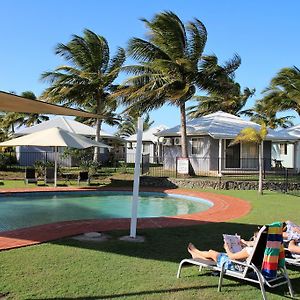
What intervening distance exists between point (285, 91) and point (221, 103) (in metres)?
11.6

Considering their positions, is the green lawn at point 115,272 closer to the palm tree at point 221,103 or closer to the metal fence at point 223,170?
the metal fence at point 223,170

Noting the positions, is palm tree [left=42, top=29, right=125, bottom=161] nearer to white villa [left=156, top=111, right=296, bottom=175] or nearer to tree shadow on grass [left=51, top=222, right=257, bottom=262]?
white villa [left=156, top=111, right=296, bottom=175]

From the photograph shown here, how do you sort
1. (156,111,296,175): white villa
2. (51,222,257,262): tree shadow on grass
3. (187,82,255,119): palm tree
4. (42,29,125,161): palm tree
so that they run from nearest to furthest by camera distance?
(51,222,257,262): tree shadow on grass → (156,111,296,175): white villa → (42,29,125,161): palm tree → (187,82,255,119): palm tree

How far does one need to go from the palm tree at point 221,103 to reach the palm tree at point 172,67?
16.0 meters

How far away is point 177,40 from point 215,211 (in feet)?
40.7

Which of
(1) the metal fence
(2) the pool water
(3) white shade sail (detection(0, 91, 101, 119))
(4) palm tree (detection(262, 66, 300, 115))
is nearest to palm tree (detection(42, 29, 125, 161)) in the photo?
(1) the metal fence

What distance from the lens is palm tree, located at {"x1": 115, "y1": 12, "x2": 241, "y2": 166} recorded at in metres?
22.9

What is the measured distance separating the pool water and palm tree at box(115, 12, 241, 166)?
6282mm

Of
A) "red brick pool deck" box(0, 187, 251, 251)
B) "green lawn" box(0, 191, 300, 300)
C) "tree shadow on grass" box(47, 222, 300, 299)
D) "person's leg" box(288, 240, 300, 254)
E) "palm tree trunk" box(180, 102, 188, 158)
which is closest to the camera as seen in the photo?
"green lawn" box(0, 191, 300, 300)

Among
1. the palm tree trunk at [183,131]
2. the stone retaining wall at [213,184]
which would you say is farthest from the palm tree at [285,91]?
the stone retaining wall at [213,184]

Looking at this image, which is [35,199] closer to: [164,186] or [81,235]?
[164,186]

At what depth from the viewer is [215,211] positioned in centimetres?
1352

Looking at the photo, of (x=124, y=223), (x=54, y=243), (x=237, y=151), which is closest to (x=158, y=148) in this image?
(x=237, y=151)

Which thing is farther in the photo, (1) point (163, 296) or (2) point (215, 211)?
(2) point (215, 211)
